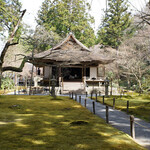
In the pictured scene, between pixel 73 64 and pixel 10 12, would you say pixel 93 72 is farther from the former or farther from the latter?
pixel 10 12

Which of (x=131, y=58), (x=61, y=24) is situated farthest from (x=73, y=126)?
(x=61, y=24)

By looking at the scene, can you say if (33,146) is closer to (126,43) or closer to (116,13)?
(126,43)

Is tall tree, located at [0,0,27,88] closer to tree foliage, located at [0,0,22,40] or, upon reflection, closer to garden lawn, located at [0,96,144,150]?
tree foliage, located at [0,0,22,40]

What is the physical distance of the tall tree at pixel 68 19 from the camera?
35438mm

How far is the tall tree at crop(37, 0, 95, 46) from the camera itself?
35438mm

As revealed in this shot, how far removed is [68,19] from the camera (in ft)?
118

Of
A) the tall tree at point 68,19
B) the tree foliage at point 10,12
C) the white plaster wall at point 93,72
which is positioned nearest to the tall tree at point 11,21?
the tree foliage at point 10,12

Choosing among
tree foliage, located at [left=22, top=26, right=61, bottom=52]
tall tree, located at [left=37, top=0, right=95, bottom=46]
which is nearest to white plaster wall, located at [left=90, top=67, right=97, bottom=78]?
tree foliage, located at [left=22, top=26, right=61, bottom=52]

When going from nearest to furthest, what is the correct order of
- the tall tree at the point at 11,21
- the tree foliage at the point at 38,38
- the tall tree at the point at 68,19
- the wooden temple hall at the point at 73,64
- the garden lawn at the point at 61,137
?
the garden lawn at the point at 61,137 < the tall tree at the point at 11,21 < the tree foliage at the point at 38,38 < the wooden temple hall at the point at 73,64 < the tall tree at the point at 68,19

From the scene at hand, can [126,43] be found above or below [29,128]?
above

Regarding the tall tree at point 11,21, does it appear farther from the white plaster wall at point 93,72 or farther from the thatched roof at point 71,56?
the white plaster wall at point 93,72

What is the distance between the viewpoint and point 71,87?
22438 millimetres

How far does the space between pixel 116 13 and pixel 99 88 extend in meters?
22.6

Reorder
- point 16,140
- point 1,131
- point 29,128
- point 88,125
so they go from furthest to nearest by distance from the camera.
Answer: point 88,125 < point 29,128 < point 1,131 < point 16,140
